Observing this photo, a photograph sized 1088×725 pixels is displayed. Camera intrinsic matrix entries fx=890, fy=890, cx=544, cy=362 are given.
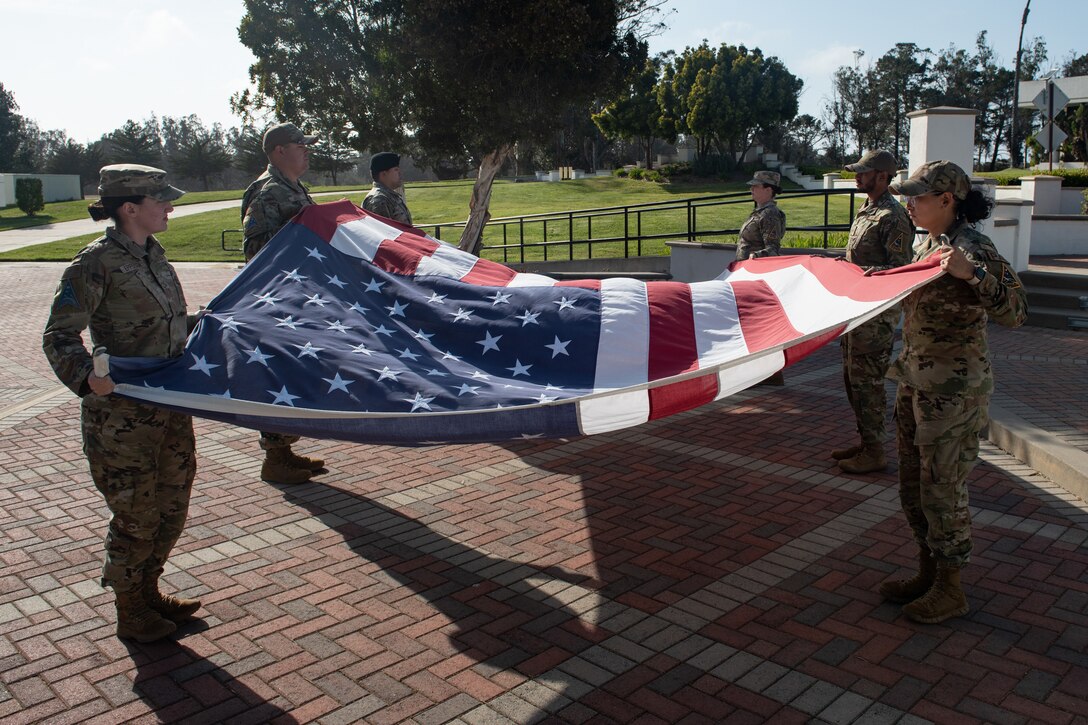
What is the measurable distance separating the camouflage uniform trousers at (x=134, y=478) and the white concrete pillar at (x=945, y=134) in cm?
1075

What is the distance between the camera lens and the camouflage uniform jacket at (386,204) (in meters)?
7.06

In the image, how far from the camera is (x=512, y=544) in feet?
16.9

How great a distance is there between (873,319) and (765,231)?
2.52 m

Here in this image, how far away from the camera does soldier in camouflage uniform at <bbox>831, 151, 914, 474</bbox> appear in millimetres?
5801

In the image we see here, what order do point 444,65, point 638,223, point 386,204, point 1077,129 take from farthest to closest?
point 1077,129, point 638,223, point 444,65, point 386,204

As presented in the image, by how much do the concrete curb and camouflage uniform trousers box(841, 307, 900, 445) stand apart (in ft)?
3.45

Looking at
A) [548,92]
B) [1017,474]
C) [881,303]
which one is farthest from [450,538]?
[548,92]

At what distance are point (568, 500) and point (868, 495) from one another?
194cm

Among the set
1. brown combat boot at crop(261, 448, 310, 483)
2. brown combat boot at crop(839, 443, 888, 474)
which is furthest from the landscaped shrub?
brown combat boot at crop(839, 443, 888, 474)

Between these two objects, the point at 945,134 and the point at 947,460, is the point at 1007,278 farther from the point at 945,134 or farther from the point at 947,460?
the point at 945,134

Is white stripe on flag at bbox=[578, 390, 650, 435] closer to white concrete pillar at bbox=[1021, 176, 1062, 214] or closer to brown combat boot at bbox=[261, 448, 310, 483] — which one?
brown combat boot at bbox=[261, 448, 310, 483]

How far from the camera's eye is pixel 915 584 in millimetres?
4207

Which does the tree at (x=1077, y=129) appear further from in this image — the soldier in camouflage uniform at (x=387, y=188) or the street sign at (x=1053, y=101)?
the soldier in camouflage uniform at (x=387, y=188)

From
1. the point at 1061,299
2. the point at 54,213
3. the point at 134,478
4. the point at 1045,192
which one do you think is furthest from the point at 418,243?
the point at 54,213
